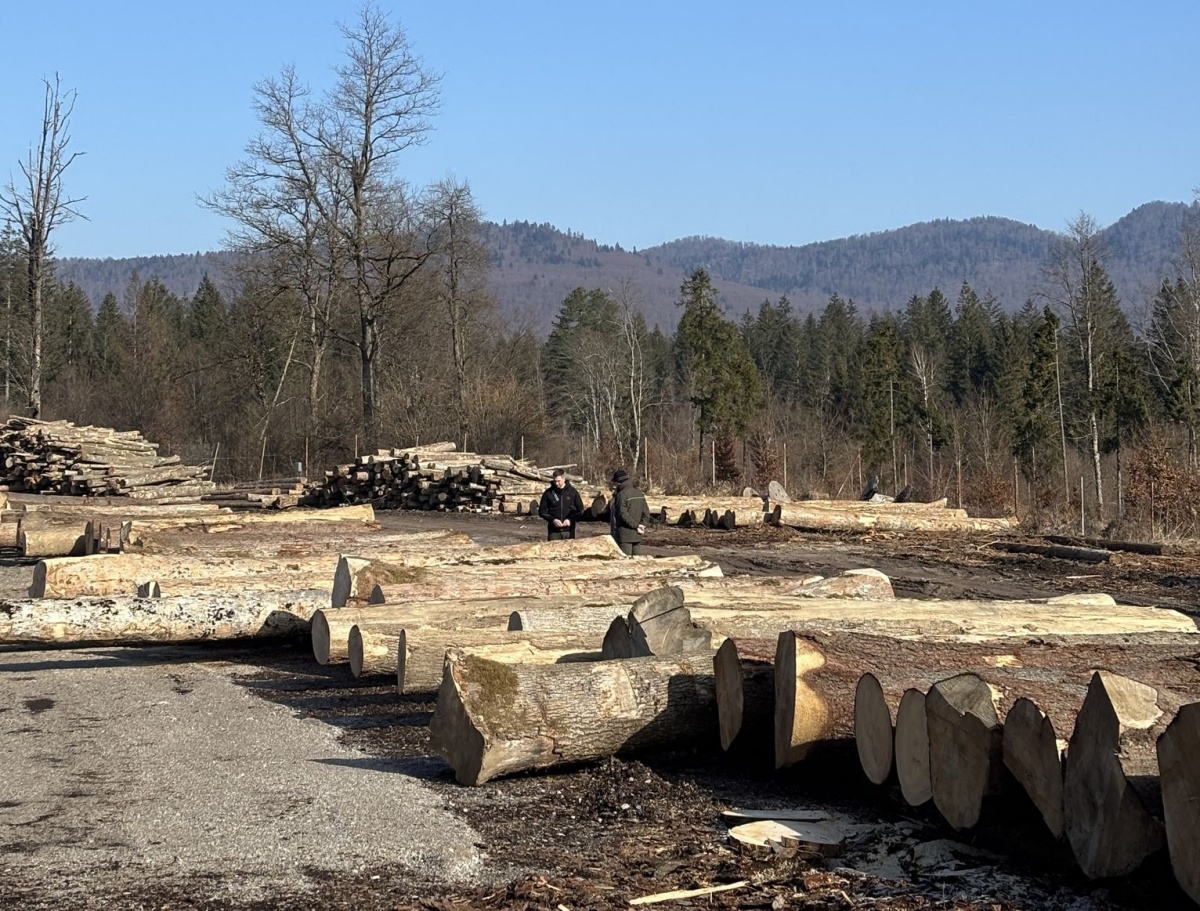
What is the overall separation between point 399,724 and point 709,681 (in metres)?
2.49

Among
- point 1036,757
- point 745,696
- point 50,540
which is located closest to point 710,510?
point 50,540

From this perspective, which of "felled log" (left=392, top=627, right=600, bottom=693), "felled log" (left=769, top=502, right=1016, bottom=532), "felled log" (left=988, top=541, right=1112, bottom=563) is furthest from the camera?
"felled log" (left=769, top=502, right=1016, bottom=532)

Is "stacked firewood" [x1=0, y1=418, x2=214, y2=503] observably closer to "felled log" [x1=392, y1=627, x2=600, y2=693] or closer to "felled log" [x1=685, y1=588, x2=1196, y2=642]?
"felled log" [x1=392, y1=627, x2=600, y2=693]

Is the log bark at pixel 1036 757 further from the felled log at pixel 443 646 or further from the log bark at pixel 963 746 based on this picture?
the felled log at pixel 443 646

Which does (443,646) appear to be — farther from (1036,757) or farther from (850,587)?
(1036,757)

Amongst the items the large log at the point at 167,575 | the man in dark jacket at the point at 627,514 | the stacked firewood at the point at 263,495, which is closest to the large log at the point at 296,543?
the large log at the point at 167,575

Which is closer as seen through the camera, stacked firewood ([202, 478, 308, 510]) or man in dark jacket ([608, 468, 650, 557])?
man in dark jacket ([608, 468, 650, 557])

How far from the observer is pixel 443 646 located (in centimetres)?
923

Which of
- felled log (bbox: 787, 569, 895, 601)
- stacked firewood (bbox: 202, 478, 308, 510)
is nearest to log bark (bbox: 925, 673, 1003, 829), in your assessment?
felled log (bbox: 787, 569, 895, 601)

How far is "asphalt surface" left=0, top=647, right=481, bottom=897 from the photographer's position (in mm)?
5738

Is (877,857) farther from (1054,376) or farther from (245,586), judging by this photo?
(1054,376)

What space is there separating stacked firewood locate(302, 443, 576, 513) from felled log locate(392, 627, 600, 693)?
69.4ft

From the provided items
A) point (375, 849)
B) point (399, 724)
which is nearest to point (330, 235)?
point (399, 724)

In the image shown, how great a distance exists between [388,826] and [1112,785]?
3225 mm
